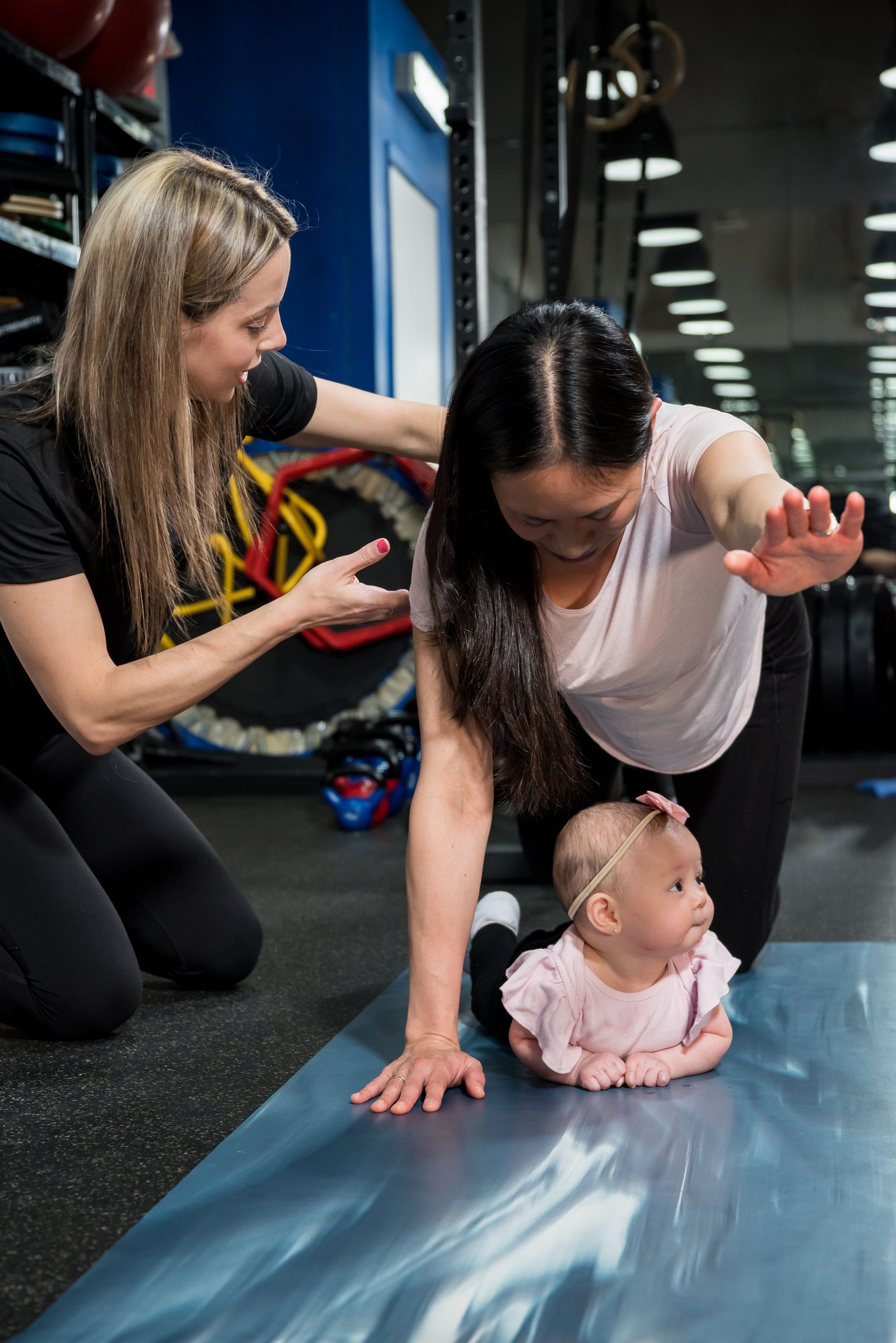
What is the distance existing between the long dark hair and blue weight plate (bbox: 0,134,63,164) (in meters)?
2.35

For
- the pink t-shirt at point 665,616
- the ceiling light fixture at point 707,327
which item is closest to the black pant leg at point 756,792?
the pink t-shirt at point 665,616

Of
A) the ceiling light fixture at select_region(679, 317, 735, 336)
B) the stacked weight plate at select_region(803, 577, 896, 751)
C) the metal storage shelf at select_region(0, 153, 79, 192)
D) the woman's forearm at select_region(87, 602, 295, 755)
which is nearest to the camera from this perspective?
the woman's forearm at select_region(87, 602, 295, 755)

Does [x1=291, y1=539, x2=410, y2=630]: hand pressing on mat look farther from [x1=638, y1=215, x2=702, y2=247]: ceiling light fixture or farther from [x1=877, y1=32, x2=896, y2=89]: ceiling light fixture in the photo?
[x1=877, y1=32, x2=896, y2=89]: ceiling light fixture

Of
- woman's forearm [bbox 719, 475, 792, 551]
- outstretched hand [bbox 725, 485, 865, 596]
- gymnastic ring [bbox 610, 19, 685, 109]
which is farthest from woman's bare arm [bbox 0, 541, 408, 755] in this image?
gymnastic ring [bbox 610, 19, 685, 109]

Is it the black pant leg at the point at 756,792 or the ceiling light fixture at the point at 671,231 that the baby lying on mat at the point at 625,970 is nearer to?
the black pant leg at the point at 756,792

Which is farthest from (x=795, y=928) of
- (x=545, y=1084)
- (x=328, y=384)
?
(x=328, y=384)

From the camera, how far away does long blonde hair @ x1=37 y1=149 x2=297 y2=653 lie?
1.42 m

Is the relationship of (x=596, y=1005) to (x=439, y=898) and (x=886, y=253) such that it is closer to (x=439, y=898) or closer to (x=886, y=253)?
(x=439, y=898)

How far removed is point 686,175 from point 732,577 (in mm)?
5821

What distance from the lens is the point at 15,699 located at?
5.46 feet

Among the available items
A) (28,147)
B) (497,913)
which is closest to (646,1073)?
(497,913)

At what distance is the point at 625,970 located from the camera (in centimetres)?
145

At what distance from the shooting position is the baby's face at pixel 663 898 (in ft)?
4.59

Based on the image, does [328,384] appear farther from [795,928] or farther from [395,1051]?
[795,928]
